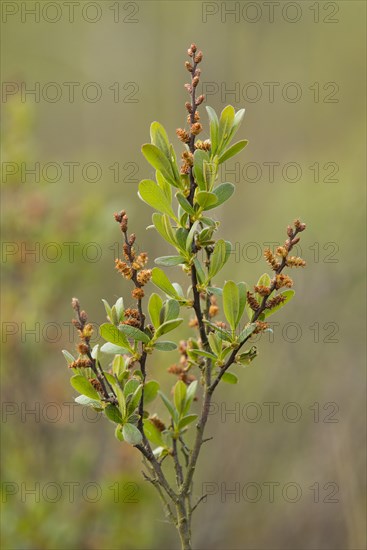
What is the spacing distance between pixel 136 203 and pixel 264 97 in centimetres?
128

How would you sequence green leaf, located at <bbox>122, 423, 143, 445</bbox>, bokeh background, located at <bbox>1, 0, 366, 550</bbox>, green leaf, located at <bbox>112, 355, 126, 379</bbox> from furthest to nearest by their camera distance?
bokeh background, located at <bbox>1, 0, 366, 550</bbox> < green leaf, located at <bbox>112, 355, 126, 379</bbox> < green leaf, located at <bbox>122, 423, 143, 445</bbox>

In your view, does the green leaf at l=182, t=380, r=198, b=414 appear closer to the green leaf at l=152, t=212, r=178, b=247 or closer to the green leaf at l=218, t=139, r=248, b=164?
the green leaf at l=152, t=212, r=178, b=247

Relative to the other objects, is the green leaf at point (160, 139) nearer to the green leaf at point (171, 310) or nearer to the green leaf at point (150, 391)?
the green leaf at point (171, 310)

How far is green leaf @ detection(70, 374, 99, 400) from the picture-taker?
2.95ft

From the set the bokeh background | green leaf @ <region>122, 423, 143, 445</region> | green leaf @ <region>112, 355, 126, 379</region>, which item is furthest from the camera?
the bokeh background

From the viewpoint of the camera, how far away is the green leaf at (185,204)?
919 mm

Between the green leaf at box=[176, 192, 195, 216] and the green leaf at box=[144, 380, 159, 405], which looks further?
the green leaf at box=[144, 380, 159, 405]

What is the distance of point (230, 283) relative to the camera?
945 millimetres

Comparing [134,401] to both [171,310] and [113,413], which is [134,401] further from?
[171,310]

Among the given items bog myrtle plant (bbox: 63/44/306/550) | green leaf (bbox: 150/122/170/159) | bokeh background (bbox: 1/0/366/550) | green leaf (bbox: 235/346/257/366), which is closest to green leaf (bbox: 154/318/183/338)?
bog myrtle plant (bbox: 63/44/306/550)

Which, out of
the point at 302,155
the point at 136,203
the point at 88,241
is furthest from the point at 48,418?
the point at 302,155

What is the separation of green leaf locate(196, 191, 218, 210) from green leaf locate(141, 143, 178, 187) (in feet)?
0.18

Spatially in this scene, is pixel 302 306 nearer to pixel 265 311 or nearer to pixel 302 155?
pixel 302 155

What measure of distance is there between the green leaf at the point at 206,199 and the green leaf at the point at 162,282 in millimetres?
112
